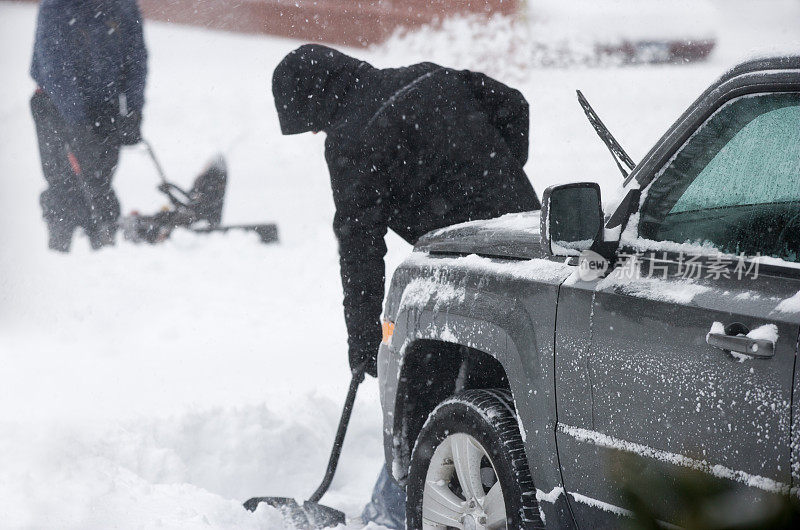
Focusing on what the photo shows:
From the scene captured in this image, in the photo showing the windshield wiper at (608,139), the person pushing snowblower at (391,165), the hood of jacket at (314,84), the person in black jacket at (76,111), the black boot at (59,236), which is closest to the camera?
the windshield wiper at (608,139)

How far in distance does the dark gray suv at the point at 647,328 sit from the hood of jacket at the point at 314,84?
5.49ft

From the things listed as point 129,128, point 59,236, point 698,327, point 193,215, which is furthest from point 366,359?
point 129,128

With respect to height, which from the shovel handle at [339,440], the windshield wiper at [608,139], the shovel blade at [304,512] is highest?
the windshield wiper at [608,139]

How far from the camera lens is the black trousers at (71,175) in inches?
377

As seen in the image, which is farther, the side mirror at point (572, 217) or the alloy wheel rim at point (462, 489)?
the alloy wheel rim at point (462, 489)

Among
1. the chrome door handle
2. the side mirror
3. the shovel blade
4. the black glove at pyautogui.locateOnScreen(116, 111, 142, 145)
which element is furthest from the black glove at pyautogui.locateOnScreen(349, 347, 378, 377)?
the black glove at pyautogui.locateOnScreen(116, 111, 142, 145)

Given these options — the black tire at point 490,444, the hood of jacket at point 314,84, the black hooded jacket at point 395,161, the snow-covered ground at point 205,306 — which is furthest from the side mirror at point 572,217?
the hood of jacket at point 314,84

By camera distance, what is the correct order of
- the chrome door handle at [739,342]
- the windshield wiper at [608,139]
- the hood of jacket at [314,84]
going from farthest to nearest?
the hood of jacket at [314,84] < the windshield wiper at [608,139] < the chrome door handle at [739,342]

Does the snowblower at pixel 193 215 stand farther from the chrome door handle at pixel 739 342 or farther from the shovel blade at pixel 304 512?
the chrome door handle at pixel 739 342

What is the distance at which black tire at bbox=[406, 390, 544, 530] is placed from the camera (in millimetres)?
2525

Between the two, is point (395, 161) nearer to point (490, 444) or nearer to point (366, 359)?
point (366, 359)

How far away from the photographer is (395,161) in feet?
13.2

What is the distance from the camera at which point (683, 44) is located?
15.5 metres

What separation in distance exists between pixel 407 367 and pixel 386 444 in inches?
12.8
